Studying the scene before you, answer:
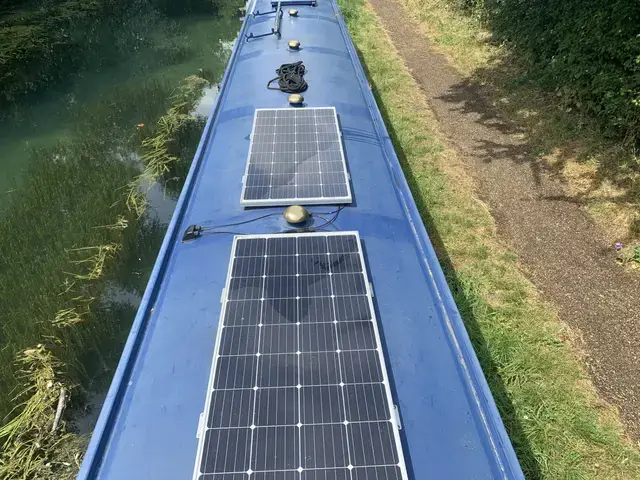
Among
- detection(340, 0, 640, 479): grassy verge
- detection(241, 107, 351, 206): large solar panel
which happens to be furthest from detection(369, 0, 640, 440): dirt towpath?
detection(241, 107, 351, 206): large solar panel

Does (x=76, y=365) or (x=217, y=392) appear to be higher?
(x=217, y=392)

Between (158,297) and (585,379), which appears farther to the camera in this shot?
Answer: (585,379)

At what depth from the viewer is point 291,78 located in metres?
11.0

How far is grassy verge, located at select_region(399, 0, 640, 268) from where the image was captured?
11.0 m

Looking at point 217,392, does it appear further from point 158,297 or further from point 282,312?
point 158,297

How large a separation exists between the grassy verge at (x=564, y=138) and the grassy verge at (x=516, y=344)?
2729 mm

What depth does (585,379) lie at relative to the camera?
796 centimetres

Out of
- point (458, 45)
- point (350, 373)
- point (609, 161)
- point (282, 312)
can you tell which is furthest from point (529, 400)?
point (458, 45)

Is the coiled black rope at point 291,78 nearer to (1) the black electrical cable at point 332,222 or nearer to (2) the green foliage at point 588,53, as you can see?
(1) the black electrical cable at point 332,222

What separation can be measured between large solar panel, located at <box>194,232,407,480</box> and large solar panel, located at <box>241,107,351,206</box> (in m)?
1.23

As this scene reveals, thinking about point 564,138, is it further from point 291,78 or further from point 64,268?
point 64,268

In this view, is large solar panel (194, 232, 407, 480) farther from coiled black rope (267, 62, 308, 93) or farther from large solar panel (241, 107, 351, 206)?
coiled black rope (267, 62, 308, 93)

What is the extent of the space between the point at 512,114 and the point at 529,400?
1089 cm

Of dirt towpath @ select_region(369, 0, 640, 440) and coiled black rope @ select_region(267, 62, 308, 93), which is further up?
coiled black rope @ select_region(267, 62, 308, 93)
